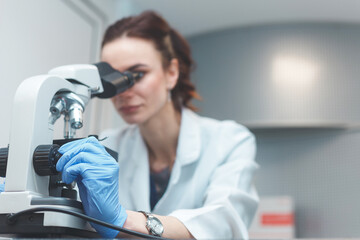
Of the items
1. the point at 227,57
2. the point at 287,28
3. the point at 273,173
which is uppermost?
the point at 287,28

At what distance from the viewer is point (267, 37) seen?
2.74m

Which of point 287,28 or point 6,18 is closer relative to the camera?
point 6,18

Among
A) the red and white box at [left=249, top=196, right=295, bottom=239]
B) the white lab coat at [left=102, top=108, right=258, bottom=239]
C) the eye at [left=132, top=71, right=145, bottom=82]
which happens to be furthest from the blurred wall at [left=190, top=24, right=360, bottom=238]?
the eye at [left=132, top=71, right=145, bottom=82]

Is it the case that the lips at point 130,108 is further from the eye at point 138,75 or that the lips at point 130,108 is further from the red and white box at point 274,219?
the red and white box at point 274,219

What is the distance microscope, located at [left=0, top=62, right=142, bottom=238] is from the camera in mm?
734

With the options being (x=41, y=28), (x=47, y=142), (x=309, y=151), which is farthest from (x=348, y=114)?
(x=47, y=142)

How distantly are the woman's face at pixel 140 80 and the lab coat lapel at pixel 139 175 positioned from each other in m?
0.17

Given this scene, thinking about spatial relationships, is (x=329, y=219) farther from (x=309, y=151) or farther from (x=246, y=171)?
(x=246, y=171)

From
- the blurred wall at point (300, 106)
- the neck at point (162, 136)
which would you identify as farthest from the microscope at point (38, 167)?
the blurred wall at point (300, 106)

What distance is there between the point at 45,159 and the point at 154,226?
0.96ft

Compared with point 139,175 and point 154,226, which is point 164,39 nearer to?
point 139,175

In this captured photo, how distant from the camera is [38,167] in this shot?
805mm

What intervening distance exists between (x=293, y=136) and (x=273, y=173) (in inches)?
10.0

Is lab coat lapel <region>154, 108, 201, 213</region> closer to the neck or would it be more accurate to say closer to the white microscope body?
the neck
